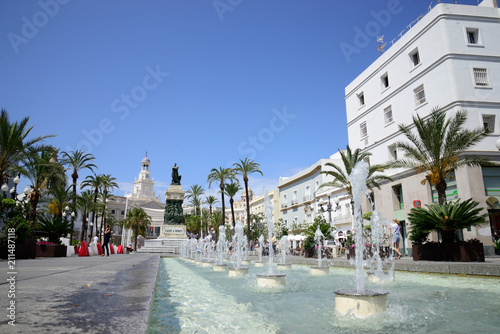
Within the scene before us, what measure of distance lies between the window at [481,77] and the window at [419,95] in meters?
2.88

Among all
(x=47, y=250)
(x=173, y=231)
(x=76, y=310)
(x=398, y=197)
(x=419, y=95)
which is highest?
(x=419, y=95)

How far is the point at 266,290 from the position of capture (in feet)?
19.1

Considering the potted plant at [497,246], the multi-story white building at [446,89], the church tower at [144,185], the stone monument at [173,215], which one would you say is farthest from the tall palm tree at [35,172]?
the church tower at [144,185]

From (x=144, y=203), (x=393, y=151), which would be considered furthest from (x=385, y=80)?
(x=144, y=203)

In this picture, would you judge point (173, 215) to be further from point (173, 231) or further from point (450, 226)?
Answer: point (450, 226)

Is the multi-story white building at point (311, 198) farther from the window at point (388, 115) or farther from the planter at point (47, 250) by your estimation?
the planter at point (47, 250)

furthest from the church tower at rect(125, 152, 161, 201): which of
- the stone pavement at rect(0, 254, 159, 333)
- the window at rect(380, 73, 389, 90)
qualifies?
the stone pavement at rect(0, 254, 159, 333)

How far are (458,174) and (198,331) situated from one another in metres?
19.0

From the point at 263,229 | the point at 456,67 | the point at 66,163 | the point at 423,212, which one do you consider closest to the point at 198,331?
the point at 423,212

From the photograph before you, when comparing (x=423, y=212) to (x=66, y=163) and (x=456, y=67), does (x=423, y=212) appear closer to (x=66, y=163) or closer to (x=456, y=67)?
(x=456, y=67)

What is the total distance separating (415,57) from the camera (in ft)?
74.0

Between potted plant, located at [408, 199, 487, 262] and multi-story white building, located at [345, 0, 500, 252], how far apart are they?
6.43 m

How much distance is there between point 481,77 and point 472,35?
3015 millimetres

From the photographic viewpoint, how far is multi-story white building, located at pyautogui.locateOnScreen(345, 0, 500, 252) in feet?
58.9
